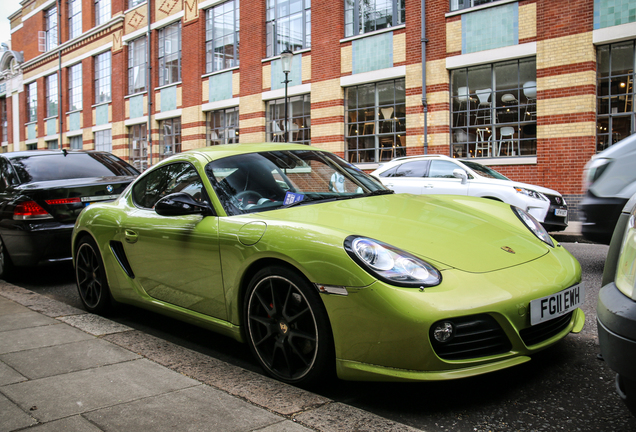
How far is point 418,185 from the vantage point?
35.2ft

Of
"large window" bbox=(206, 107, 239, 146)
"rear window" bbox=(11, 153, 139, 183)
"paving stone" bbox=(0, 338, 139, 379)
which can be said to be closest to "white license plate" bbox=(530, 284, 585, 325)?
"paving stone" bbox=(0, 338, 139, 379)

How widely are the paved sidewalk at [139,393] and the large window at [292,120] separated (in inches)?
574

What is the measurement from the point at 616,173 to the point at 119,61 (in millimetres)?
26256

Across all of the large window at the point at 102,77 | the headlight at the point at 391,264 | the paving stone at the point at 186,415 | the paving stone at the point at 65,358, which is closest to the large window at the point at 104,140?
the large window at the point at 102,77

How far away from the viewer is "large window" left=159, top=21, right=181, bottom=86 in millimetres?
23562

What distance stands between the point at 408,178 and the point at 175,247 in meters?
7.80

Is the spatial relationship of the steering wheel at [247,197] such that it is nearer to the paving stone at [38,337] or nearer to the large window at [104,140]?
the paving stone at [38,337]

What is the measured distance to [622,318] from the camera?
5.92ft

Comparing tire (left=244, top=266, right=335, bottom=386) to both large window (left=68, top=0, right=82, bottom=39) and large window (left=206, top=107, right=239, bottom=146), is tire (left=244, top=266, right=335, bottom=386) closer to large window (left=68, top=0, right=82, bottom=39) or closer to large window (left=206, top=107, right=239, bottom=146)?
large window (left=206, top=107, right=239, bottom=146)

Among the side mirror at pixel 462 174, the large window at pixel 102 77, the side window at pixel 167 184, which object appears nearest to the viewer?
the side window at pixel 167 184

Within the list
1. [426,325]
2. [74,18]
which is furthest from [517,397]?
[74,18]

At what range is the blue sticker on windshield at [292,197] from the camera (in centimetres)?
361

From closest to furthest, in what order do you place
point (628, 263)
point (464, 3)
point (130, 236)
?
point (628, 263) → point (130, 236) → point (464, 3)

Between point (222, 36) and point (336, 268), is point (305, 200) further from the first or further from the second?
point (222, 36)
